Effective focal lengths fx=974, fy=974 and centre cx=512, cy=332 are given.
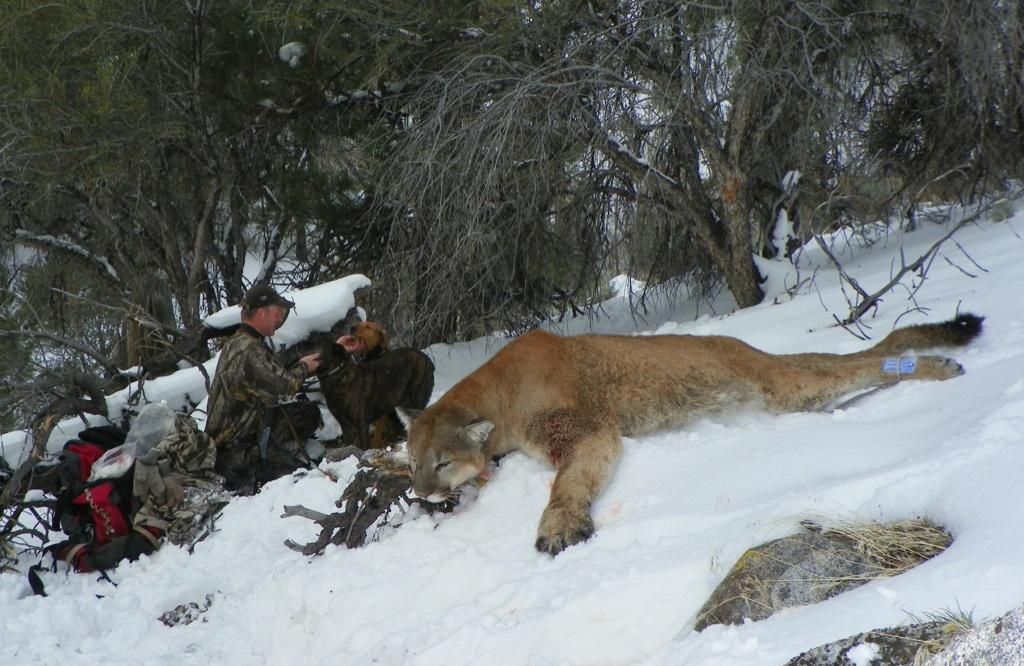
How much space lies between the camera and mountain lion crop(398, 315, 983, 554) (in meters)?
5.29

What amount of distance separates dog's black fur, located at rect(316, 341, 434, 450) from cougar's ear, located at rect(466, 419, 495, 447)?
2859 millimetres

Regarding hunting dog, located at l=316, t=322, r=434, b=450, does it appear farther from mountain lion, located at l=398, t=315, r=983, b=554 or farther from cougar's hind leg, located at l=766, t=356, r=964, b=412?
cougar's hind leg, located at l=766, t=356, r=964, b=412

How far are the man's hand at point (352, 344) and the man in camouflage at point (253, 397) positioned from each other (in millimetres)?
447

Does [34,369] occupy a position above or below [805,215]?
below

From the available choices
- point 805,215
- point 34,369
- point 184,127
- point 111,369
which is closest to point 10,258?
point 34,369

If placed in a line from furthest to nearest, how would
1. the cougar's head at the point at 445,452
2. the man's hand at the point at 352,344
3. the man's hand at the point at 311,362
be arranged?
the man's hand at the point at 352,344
the man's hand at the point at 311,362
the cougar's head at the point at 445,452

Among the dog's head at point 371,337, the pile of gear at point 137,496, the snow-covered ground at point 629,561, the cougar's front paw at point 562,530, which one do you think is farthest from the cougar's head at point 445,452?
the dog's head at point 371,337

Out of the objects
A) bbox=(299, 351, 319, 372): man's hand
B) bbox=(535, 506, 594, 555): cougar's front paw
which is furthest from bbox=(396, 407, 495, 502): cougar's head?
bbox=(299, 351, 319, 372): man's hand

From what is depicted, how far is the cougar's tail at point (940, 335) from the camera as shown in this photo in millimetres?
5848

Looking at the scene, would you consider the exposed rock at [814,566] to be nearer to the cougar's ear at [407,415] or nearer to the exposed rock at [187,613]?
the cougar's ear at [407,415]

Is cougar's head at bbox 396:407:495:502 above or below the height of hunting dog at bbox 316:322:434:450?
above

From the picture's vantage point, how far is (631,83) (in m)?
9.34

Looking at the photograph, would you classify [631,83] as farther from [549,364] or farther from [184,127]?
[184,127]

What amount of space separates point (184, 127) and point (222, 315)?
3.41 m
